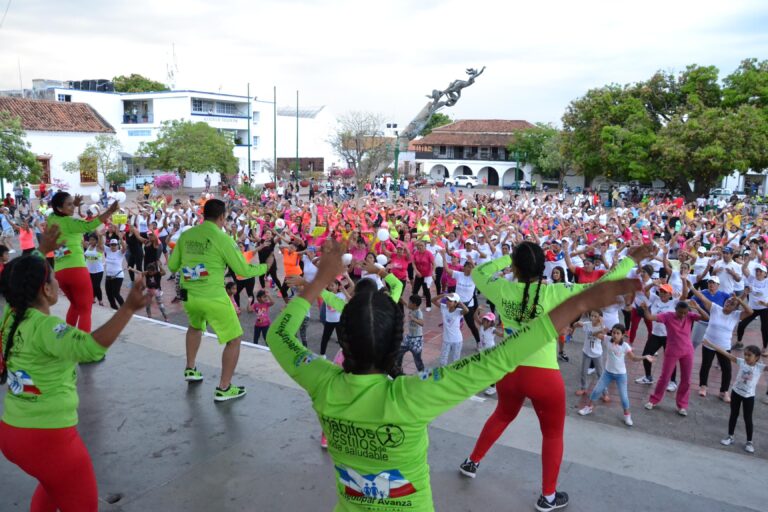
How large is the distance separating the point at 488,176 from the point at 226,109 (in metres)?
25.5

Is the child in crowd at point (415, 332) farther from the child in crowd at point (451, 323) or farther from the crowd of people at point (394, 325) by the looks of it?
the child in crowd at point (451, 323)

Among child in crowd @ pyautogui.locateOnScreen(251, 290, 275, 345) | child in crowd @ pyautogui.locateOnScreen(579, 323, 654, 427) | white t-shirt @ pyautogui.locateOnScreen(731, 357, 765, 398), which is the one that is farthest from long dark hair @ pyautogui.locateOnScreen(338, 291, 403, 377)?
child in crowd @ pyautogui.locateOnScreen(251, 290, 275, 345)

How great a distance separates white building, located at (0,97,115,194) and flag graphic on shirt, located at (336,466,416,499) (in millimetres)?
37759

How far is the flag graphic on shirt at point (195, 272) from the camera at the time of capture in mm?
4520

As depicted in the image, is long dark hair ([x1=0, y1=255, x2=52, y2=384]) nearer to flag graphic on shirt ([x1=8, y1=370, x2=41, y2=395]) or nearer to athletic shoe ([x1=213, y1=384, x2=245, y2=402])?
flag graphic on shirt ([x1=8, y1=370, x2=41, y2=395])

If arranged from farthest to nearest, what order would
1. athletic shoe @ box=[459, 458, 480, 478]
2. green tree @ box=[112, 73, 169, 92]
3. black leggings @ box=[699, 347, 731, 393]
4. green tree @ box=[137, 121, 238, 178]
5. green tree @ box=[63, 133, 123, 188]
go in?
green tree @ box=[112, 73, 169, 92]
green tree @ box=[137, 121, 238, 178]
green tree @ box=[63, 133, 123, 188]
black leggings @ box=[699, 347, 731, 393]
athletic shoe @ box=[459, 458, 480, 478]

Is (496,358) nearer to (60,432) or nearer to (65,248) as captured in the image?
(60,432)

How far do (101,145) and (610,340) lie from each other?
3268 centimetres

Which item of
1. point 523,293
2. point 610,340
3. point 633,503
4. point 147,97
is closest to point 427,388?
point 523,293

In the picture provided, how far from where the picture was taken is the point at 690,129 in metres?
28.4

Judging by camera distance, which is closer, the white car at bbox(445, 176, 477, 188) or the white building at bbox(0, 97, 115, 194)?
the white building at bbox(0, 97, 115, 194)

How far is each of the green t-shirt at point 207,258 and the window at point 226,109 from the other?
43473 mm

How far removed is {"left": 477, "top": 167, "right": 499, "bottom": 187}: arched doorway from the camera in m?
56.8

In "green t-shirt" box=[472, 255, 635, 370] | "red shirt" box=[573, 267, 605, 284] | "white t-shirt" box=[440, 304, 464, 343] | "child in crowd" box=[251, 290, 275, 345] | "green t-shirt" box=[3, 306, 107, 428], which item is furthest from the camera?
"red shirt" box=[573, 267, 605, 284]
